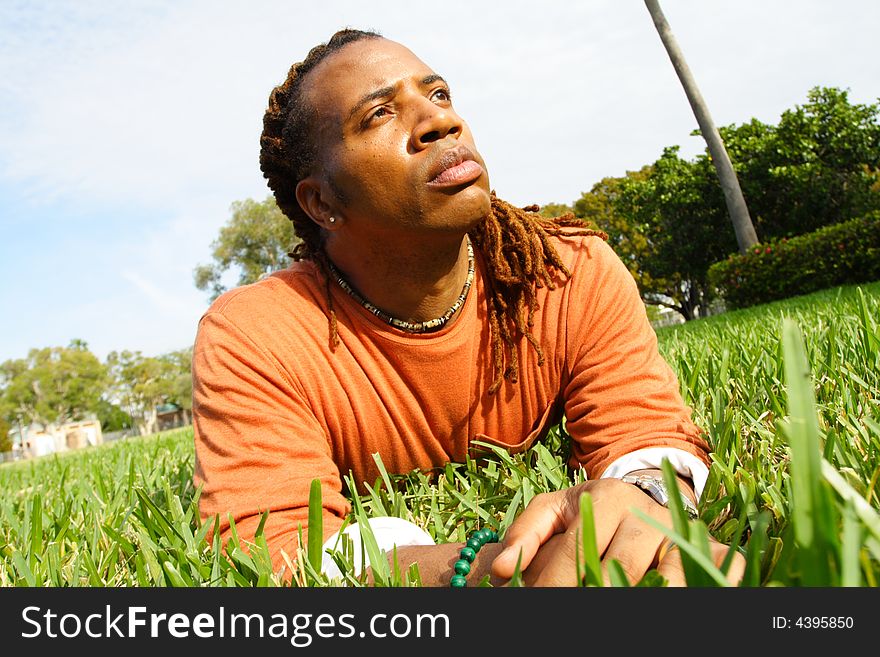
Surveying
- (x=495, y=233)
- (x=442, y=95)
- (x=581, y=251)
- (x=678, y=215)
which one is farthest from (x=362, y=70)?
(x=678, y=215)

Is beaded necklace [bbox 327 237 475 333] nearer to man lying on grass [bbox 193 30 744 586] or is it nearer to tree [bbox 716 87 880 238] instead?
man lying on grass [bbox 193 30 744 586]

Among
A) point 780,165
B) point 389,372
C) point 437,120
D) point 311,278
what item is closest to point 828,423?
point 389,372

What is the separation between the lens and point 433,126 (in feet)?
7.04

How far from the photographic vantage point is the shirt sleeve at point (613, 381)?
198 cm

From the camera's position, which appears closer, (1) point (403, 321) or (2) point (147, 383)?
(1) point (403, 321)

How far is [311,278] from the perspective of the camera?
8.16 ft

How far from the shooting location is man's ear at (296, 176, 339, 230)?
2.41 m

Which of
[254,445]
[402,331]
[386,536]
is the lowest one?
[386,536]

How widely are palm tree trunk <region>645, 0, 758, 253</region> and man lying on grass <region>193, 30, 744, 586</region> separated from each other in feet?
40.8

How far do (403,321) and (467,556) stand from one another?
1.06 meters

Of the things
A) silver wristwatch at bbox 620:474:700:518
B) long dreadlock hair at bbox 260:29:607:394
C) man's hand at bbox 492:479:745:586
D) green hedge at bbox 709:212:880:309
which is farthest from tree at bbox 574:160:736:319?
man's hand at bbox 492:479:745:586

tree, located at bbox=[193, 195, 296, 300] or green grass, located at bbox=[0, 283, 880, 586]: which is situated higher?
tree, located at bbox=[193, 195, 296, 300]

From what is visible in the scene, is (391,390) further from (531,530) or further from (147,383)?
(147,383)
